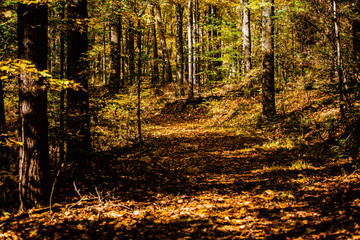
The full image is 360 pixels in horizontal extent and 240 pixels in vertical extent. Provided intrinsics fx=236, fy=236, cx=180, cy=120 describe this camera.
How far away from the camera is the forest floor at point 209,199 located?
3.71 meters

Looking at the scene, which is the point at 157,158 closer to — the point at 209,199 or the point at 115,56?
the point at 209,199

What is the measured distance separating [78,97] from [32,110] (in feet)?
6.84

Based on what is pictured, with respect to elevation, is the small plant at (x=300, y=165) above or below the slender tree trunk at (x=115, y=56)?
below

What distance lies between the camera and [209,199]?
5066 mm

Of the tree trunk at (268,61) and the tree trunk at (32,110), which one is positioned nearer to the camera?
the tree trunk at (32,110)

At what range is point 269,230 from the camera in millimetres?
3537

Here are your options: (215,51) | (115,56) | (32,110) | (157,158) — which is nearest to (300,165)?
(157,158)

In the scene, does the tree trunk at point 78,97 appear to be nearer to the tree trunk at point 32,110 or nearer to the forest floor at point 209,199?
the forest floor at point 209,199

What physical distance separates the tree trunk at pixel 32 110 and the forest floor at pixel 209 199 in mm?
517

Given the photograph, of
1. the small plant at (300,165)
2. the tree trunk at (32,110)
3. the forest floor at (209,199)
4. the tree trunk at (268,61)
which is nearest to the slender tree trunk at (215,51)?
the tree trunk at (268,61)

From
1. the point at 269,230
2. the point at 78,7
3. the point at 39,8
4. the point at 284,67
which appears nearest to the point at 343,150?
the point at 269,230

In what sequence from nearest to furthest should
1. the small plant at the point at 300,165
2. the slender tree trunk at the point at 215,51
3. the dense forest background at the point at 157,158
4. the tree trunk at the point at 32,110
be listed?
1. the dense forest background at the point at 157,158
2. the tree trunk at the point at 32,110
3. the small plant at the point at 300,165
4. the slender tree trunk at the point at 215,51

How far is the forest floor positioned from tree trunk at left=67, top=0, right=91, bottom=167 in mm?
800

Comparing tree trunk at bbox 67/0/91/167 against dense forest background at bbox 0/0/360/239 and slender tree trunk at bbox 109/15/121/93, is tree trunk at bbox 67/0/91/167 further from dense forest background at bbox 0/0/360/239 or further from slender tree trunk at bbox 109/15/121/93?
slender tree trunk at bbox 109/15/121/93
